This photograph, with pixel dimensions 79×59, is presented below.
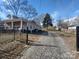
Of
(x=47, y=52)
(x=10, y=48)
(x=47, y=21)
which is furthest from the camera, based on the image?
(x=47, y=21)

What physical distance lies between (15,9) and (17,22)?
1731 centimetres

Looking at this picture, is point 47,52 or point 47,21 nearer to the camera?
point 47,52

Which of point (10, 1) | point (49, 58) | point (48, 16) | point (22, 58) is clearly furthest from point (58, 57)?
point (48, 16)

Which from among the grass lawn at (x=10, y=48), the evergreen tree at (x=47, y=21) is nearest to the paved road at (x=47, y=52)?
the grass lawn at (x=10, y=48)

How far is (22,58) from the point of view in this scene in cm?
805

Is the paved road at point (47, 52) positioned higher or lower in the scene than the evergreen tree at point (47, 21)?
lower

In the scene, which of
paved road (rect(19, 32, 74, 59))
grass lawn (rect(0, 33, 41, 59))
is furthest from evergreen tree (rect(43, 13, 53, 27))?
paved road (rect(19, 32, 74, 59))

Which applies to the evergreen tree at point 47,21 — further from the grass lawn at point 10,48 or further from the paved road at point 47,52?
the paved road at point 47,52

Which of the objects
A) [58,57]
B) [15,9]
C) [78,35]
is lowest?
[58,57]

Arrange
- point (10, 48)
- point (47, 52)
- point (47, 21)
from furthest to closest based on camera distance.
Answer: point (47, 21) → point (10, 48) → point (47, 52)

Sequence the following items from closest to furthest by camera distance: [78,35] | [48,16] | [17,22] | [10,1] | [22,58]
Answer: [22,58], [78,35], [17,22], [10,1], [48,16]

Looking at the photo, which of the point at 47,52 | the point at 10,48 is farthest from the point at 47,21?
the point at 47,52

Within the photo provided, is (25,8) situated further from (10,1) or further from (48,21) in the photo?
(48,21)

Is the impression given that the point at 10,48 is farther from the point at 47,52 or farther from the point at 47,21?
the point at 47,21
